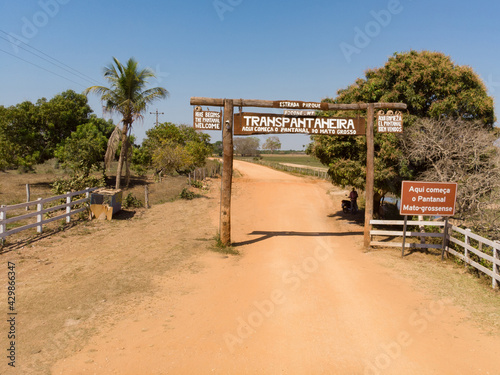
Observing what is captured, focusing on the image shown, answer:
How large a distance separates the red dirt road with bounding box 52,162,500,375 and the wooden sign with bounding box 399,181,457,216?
213cm

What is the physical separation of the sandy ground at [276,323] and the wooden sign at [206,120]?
413cm

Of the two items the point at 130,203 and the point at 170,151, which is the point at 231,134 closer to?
the point at 130,203

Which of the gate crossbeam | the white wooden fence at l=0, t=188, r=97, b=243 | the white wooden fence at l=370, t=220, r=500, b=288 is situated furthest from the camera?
the gate crossbeam

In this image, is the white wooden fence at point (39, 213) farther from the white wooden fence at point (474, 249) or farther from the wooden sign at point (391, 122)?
the wooden sign at point (391, 122)

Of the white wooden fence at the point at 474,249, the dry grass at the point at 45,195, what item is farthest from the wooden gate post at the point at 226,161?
the dry grass at the point at 45,195

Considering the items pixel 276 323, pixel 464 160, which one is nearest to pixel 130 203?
pixel 276 323

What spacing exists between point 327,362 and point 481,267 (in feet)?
19.7

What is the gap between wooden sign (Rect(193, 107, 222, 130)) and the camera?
11.6 metres

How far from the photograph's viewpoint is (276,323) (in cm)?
670

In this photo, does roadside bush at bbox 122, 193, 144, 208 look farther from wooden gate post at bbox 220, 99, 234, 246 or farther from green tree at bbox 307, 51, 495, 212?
green tree at bbox 307, 51, 495, 212

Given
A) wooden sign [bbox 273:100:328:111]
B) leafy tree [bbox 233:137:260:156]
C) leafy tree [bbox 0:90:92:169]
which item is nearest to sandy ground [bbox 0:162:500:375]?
wooden sign [bbox 273:100:328:111]

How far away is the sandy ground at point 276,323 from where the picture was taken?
5.39m

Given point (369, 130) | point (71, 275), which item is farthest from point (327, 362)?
point (369, 130)

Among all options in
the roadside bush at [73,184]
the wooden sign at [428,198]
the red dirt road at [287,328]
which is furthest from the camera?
→ the roadside bush at [73,184]
